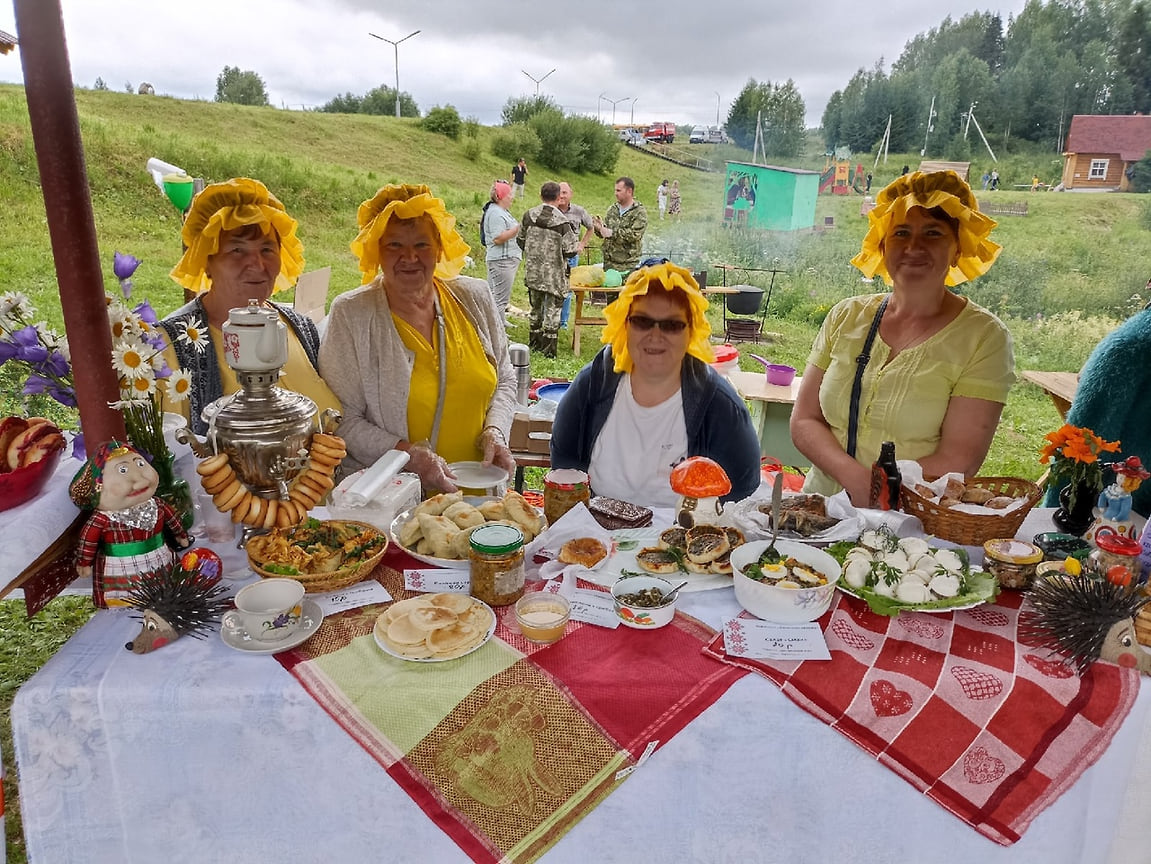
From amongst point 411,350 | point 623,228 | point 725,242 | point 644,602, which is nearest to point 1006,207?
point 725,242

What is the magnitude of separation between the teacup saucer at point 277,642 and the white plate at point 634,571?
2.19 ft

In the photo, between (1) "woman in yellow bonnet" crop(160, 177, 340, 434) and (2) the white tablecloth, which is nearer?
(2) the white tablecloth

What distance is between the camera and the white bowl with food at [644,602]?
1.63 metres

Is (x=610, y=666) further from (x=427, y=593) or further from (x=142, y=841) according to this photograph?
(x=142, y=841)

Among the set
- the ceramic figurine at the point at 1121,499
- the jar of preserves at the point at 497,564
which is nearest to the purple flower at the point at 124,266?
→ the jar of preserves at the point at 497,564

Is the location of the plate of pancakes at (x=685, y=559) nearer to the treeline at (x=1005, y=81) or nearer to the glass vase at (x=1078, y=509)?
the glass vase at (x=1078, y=509)

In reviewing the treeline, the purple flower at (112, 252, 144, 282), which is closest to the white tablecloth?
the purple flower at (112, 252, 144, 282)

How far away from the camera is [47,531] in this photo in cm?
165

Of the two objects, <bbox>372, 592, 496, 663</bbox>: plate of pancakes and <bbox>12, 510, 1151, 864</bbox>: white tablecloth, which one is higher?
<bbox>372, 592, 496, 663</bbox>: plate of pancakes

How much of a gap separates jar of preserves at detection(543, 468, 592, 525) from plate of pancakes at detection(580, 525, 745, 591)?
22 cm

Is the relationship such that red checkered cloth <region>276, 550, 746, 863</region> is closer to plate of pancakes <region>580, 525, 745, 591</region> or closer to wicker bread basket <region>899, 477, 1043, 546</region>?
plate of pancakes <region>580, 525, 745, 591</region>

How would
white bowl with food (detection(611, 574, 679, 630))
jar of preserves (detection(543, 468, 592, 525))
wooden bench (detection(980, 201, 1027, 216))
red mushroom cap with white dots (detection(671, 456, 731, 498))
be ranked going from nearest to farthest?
white bowl with food (detection(611, 574, 679, 630))
red mushroom cap with white dots (detection(671, 456, 731, 498))
jar of preserves (detection(543, 468, 592, 525))
wooden bench (detection(980, 201, 1027, 216))

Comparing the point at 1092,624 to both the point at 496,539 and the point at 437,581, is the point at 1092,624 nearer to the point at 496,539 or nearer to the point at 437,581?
the point at 496,539

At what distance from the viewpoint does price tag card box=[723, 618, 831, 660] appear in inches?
61.2
